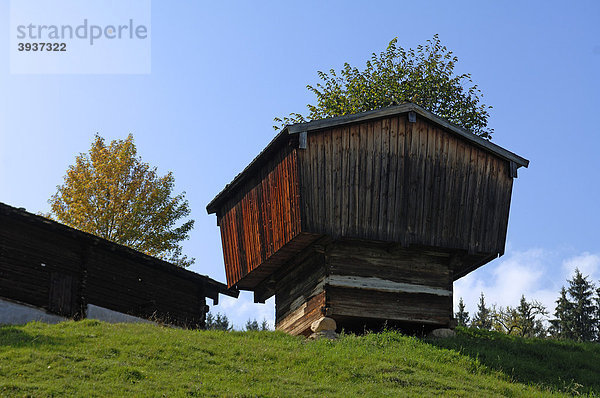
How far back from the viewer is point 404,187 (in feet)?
79.0

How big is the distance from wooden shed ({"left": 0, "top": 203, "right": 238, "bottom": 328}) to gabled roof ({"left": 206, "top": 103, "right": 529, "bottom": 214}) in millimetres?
5491

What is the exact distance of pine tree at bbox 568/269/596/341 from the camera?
48.2 metres

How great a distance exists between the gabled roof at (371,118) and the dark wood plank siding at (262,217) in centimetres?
32

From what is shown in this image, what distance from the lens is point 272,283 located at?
27.6 m

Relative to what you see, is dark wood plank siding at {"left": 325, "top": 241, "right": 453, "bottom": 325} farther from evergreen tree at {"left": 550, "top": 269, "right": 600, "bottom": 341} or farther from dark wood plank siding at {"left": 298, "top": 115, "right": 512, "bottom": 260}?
evergreen tree at {"left": 550, "top": 269, "right": 600, "bottom": 341}

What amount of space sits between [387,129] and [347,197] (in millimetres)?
2575

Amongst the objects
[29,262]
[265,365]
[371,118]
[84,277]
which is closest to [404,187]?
[371,118]

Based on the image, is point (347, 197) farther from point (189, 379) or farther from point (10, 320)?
point (10, 320)

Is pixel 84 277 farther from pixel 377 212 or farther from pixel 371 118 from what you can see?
pixel 371 118

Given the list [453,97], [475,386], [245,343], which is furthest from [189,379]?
[453,97]

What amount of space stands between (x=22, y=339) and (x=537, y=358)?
13.9 m

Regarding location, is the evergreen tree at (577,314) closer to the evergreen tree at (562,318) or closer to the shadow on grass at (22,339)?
the evergreen tree at (562,318)

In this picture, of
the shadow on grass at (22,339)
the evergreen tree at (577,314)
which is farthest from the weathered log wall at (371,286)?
the evergreen tree at (577,314)

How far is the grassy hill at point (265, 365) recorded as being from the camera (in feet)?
52.0
